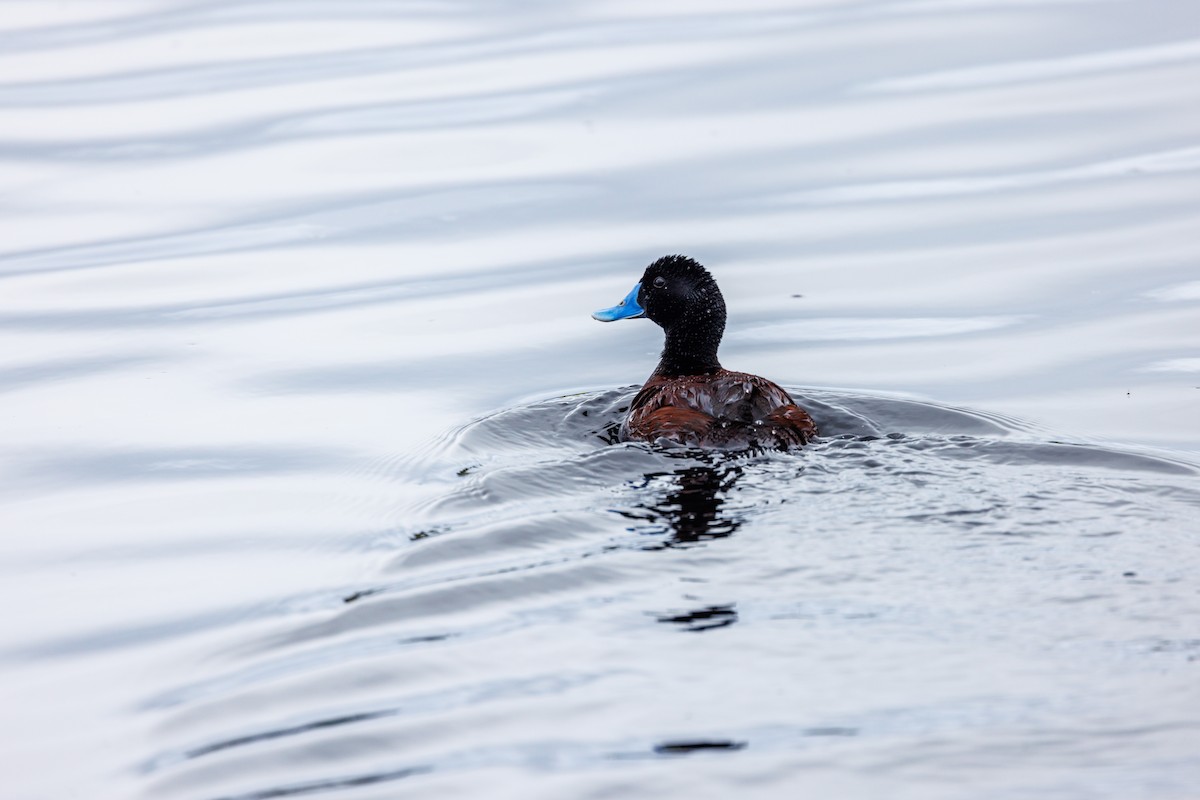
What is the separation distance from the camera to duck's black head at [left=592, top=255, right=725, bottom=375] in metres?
8.69

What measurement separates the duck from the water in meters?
0.18

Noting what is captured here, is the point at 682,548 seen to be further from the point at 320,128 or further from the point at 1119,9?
the point at 1119,9

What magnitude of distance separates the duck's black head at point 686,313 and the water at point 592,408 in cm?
56

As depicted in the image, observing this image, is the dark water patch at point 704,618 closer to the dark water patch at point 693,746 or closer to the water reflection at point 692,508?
the water reflection at point 692,508

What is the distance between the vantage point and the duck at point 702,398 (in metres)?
7.39

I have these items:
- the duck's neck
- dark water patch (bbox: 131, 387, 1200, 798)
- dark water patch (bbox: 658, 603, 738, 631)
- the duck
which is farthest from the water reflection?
the duck's neck

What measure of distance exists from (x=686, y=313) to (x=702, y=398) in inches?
47.7

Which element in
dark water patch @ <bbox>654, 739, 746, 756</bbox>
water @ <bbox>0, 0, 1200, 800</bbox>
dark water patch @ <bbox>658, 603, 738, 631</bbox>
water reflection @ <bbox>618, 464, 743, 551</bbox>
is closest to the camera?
dark water patch @ <bbox>654, 739, 746, 756</bbox>

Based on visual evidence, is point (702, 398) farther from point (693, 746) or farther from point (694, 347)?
point (693, 746)

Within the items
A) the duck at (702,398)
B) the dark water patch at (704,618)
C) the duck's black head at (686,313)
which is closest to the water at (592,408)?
the dark water patch at (704,618)

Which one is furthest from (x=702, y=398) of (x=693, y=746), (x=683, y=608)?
(x=693, y=746)

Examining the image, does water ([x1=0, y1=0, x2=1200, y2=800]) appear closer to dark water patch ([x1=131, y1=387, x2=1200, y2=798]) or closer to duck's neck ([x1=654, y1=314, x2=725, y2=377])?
dark water patch ([x1=131, y1=387, x2=1200, y2=798])

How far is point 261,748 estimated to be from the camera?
449 cm

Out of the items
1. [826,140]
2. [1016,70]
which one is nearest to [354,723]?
[826,140]
